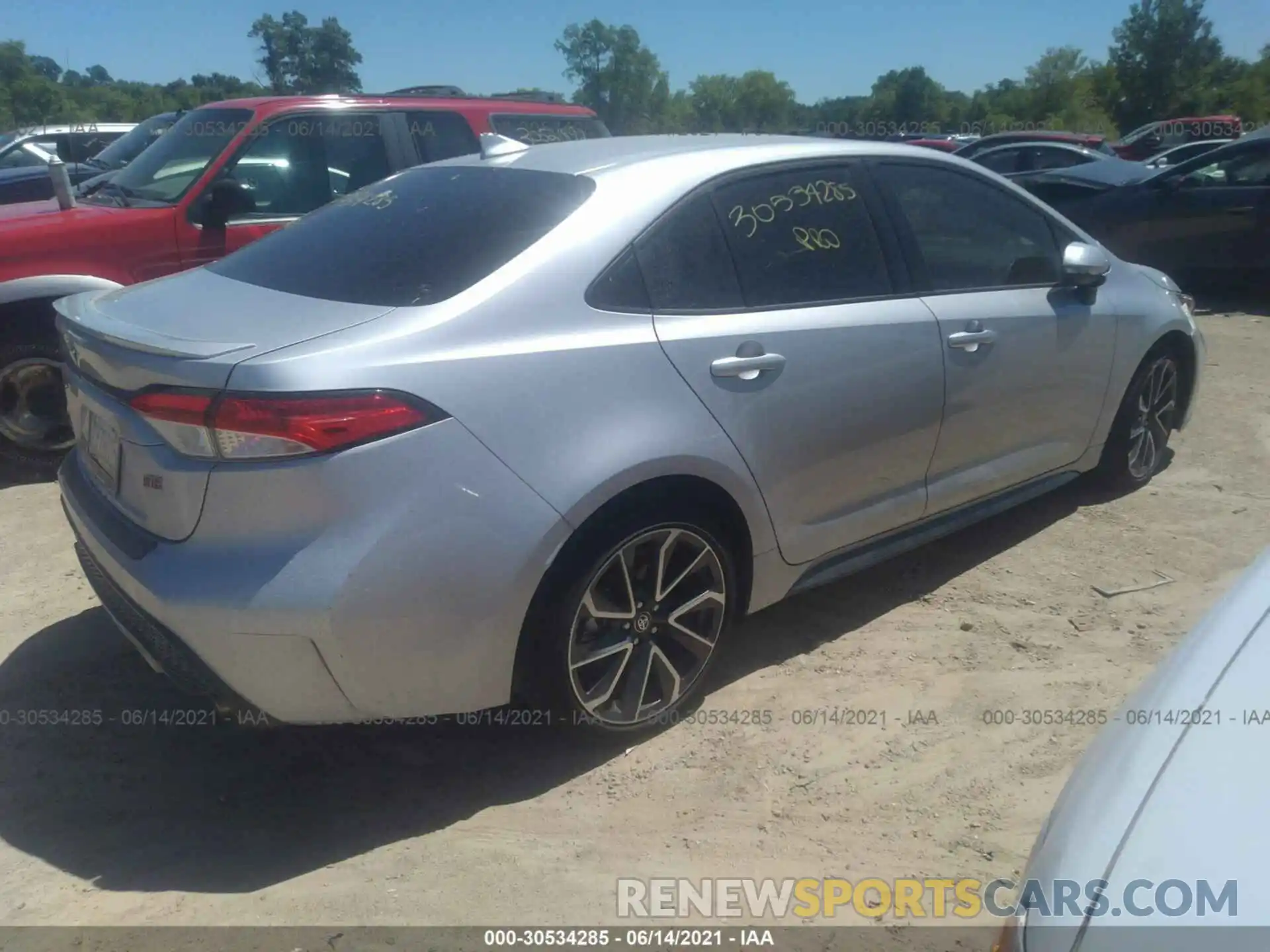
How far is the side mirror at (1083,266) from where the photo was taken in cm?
430

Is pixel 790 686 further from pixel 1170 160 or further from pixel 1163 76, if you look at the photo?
pixel 1163 76

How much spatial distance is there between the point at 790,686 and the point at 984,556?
4.53 feet

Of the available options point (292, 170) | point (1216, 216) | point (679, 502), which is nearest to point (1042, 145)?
point (1216, 216)

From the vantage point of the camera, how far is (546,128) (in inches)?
288

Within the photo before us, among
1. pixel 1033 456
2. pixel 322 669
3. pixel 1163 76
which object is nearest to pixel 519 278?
pixel 322 669

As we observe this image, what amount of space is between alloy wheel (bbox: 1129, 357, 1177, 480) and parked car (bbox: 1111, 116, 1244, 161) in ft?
74.7

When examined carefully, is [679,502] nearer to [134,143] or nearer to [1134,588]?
[1134,588]

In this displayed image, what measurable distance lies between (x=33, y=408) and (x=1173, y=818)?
547cm

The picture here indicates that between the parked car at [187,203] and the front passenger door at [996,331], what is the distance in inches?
136

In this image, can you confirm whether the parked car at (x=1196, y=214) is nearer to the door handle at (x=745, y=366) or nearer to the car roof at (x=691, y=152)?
the car roof at (x=691, y=152)

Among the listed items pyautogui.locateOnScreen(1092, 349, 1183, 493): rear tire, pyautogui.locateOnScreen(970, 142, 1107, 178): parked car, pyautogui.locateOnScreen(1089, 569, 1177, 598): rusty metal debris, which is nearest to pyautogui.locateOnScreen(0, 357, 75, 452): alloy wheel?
pyautogui.locateOnScreen(1089, 569, 1177, 598): rusty metal debris

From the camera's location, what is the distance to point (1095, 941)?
4.82 feet

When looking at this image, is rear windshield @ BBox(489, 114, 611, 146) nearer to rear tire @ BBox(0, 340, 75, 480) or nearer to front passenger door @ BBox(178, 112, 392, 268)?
front passenger door @ BBox(178, 112, 392, 268)

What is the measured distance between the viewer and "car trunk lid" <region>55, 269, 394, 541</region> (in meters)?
2.62
